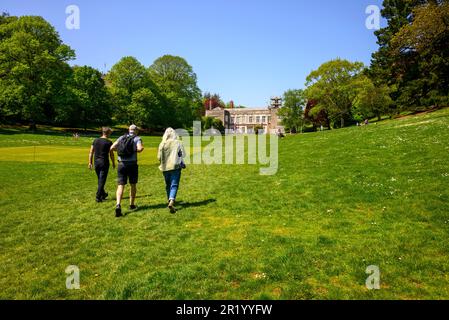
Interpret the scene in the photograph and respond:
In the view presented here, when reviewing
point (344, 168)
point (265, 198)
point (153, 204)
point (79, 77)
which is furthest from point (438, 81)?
point (79, 77)

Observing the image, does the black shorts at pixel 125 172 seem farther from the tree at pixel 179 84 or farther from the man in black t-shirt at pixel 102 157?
the tree at pixel 179 84

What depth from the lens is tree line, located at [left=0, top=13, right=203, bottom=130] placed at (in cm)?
5072

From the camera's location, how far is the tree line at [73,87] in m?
50.7

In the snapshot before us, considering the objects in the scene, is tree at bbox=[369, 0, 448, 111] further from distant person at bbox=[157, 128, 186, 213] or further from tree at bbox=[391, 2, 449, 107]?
distant person at bbox=[157, 128, 186, 213]

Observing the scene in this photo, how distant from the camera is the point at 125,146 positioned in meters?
9.79

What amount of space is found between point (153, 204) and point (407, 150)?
14548mm

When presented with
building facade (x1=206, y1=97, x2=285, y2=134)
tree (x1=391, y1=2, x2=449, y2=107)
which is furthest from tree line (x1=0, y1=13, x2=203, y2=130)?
building facade (x1=206, y1=97, x2=285, y2=134)

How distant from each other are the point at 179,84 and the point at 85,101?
106 feet

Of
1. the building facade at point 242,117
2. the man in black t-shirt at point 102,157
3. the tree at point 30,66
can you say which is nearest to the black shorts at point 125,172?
the man in black t-shirt at point 102,157

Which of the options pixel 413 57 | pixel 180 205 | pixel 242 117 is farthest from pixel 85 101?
pixel 242 117

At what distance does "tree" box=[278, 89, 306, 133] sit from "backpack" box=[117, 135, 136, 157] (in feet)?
297

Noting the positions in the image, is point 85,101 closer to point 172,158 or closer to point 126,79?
point 126,79
